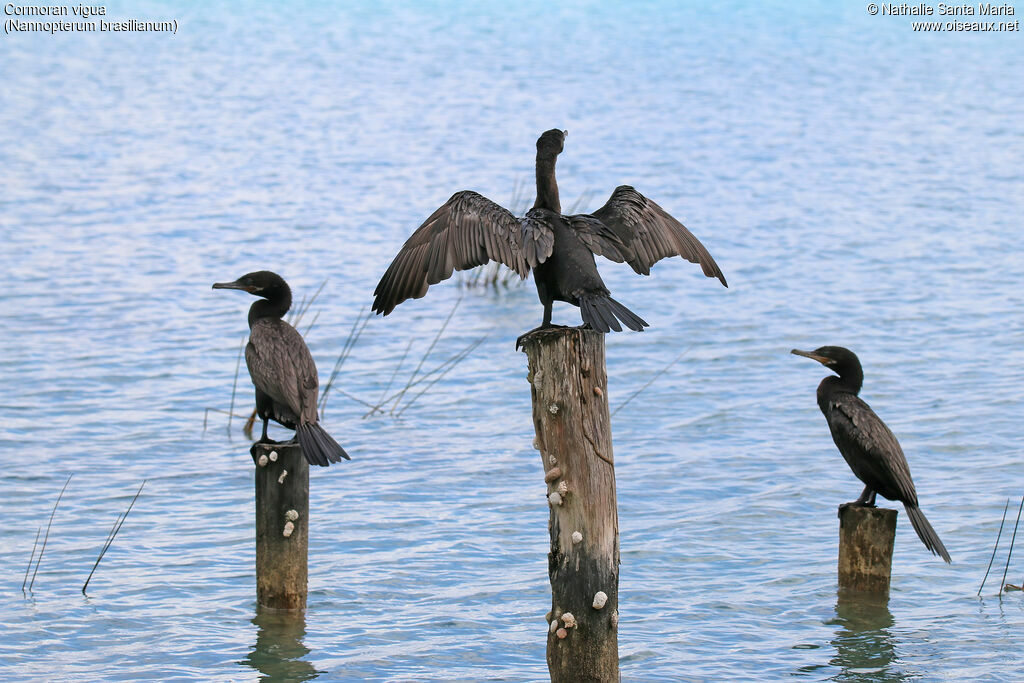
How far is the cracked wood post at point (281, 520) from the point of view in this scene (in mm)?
6441

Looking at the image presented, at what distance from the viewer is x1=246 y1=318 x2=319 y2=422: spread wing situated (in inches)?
262

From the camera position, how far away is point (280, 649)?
21.9ft

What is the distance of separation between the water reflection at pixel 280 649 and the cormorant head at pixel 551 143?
2749mm

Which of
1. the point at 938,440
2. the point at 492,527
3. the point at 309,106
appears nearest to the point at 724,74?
the point at 309,106

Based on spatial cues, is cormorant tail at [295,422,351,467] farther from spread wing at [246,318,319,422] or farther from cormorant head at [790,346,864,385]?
cormorant head at [790,346,864,385]

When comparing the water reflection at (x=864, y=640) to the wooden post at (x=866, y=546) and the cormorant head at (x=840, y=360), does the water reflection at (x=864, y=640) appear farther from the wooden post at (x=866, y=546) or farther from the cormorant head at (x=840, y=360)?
the cormorant head at (x=840, y=360)

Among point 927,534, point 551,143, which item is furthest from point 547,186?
point 927,534

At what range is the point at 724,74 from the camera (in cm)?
3444

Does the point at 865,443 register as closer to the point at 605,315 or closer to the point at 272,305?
the point at 605,315

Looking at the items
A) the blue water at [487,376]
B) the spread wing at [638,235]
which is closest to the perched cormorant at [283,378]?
the blue water at [487,376]

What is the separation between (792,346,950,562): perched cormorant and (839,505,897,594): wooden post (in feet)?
0.32

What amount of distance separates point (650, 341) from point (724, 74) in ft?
74.0

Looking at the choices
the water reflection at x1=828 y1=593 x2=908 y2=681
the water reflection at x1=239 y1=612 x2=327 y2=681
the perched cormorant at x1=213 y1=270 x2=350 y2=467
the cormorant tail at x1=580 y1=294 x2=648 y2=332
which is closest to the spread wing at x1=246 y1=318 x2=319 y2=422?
the perched cormorant at x1=213 y1=270 x2=350 y2=467

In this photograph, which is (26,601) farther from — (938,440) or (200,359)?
(938,440)
